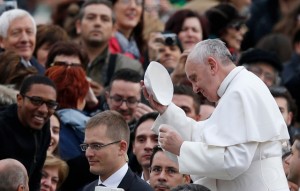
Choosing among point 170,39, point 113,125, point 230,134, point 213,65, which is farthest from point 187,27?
point 230,134

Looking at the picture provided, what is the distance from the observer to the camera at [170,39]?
14508 millimetres

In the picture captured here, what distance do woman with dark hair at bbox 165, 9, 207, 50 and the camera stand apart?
68 cm

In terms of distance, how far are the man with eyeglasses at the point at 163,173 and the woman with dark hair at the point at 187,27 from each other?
4.19 metres

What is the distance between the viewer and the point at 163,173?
11.2 meters

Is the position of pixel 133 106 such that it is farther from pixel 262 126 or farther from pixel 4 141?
pixel 262 126

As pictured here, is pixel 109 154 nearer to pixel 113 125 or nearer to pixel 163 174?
pixel 113 125

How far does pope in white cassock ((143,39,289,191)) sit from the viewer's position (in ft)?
31.1

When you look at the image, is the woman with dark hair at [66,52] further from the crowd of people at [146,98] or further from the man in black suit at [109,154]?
the man in black suit at [109,154]

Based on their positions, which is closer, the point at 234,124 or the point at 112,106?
the point at 234,124

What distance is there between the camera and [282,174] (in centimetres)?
972

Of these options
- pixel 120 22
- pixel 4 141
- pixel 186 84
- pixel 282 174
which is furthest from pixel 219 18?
pixel 282 174

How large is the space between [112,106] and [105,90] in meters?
0.64

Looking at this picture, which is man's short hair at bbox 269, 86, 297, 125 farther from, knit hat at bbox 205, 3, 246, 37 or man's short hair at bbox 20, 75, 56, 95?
man's short hair at bbox 20, 75, 56, 95

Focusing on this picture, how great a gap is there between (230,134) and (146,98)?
83 cm
